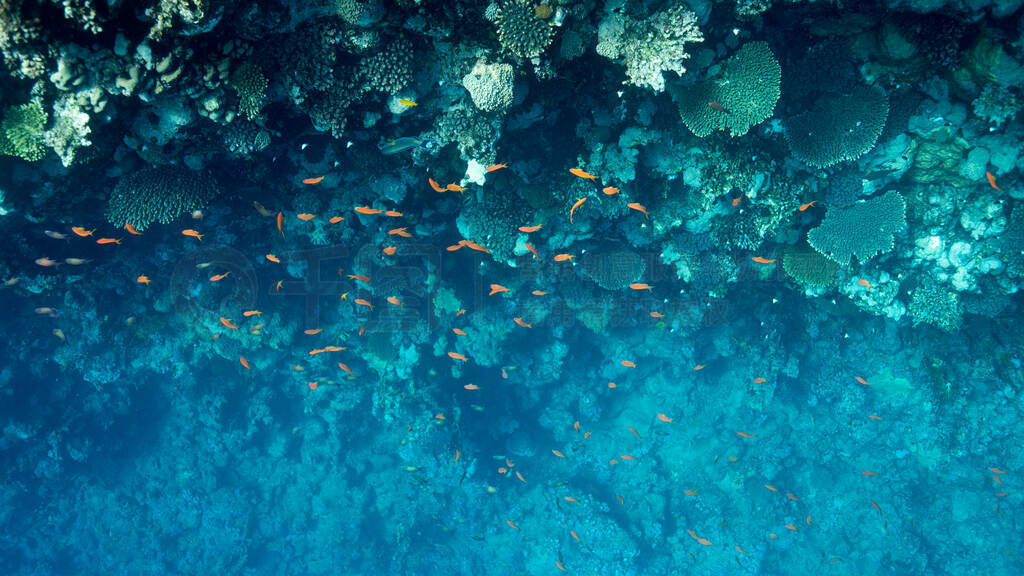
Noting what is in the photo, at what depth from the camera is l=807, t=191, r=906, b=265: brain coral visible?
7199 millimetres

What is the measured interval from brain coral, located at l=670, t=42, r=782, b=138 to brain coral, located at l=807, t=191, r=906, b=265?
109 inches

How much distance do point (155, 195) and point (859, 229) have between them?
395 inches

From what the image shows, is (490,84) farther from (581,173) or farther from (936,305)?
(936,305)

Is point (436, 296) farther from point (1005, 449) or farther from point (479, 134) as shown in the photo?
point (1005, 449)

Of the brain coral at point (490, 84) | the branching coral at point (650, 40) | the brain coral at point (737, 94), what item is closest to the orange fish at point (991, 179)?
the brain coral at point (737, 94)

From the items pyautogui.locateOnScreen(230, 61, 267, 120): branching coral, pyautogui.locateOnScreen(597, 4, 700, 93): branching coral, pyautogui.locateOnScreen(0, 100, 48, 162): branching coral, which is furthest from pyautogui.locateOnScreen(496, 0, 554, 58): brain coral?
pyautogui.locateOnScreen(0, 100, 48, 162): branching coral

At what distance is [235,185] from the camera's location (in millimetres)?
7016

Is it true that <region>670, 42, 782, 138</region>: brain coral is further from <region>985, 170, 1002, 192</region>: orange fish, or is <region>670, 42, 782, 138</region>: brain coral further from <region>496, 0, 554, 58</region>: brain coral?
<region>985, 170, 1002, 192</region>: orange fish

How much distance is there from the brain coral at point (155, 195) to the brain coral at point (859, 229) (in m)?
8.91

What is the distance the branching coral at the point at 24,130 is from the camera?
15.5ft

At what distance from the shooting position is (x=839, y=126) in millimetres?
6262

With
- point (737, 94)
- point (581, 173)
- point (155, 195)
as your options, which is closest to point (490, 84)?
point (581, 173)

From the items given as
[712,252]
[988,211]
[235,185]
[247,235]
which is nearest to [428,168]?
[235,185]

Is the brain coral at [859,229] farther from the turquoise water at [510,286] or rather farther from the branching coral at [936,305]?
the branching coral at [936,305]
